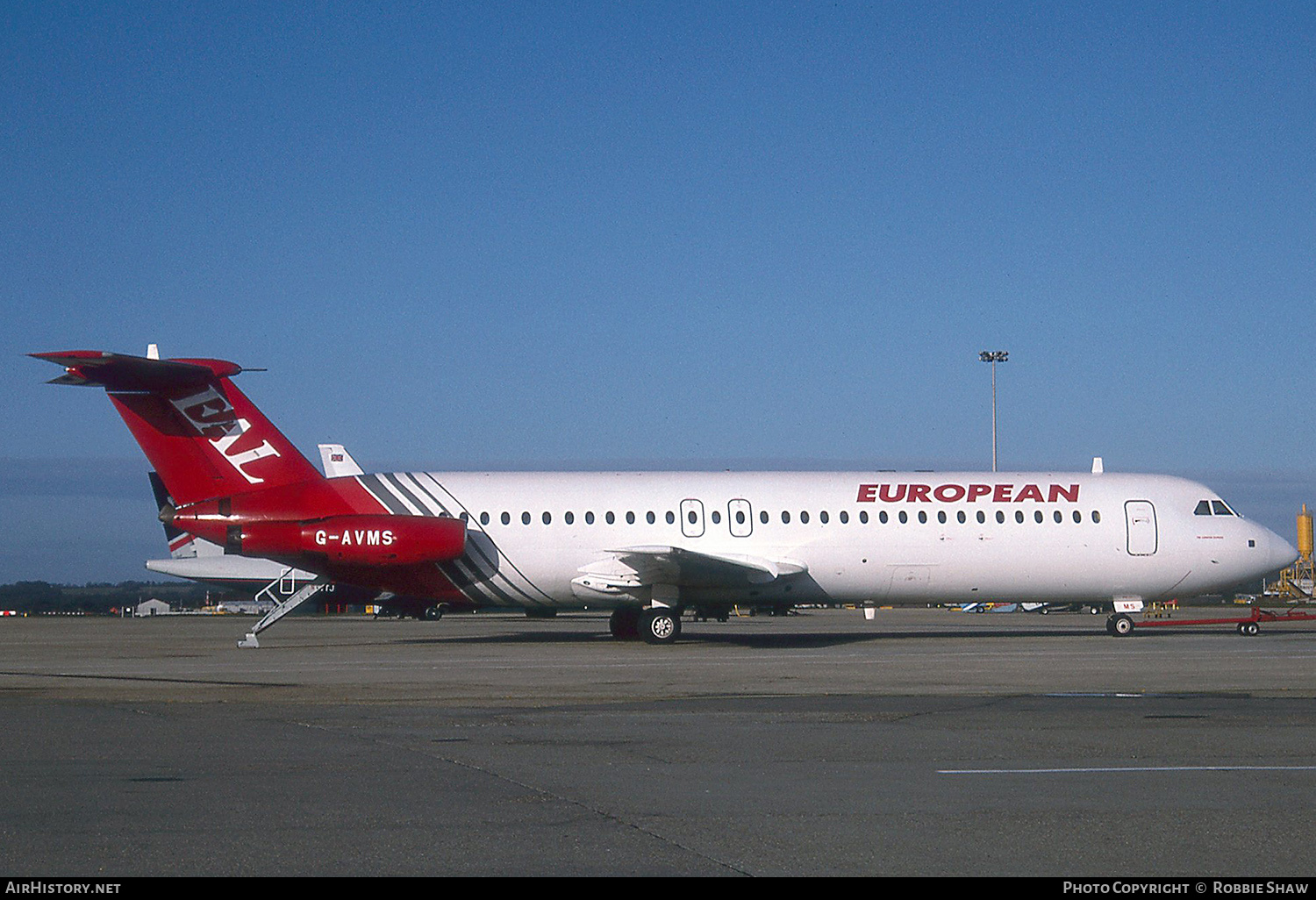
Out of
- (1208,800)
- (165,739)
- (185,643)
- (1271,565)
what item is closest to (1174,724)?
(1208,800)

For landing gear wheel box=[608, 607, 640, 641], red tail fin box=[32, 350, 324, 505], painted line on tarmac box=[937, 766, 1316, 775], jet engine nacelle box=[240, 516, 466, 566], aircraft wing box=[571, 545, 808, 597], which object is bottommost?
painted line on tarmac box=[937, 766, 1316, 775]

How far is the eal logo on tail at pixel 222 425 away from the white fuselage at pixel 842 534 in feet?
8.34

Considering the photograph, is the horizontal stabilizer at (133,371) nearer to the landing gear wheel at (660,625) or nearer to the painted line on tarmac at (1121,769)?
the landing gear wheel at (660,625)

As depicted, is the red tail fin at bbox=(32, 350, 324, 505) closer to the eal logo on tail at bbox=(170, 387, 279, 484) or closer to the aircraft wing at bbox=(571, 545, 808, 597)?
the eal logo on tail at bbox=(170, 387, 279, 484)

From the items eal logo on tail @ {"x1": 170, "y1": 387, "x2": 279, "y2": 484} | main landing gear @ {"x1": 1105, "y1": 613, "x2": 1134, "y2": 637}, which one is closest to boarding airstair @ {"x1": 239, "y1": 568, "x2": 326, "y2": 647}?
eal logo on tail @ {"x1": 170, "y1": 387, "x2": 279, "y2": 484}

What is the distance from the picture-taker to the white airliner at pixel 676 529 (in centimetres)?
2623

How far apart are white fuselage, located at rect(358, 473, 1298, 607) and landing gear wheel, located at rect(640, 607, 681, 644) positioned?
45 cm

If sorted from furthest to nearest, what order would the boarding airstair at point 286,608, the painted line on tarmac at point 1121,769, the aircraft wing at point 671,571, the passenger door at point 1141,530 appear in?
the passenger door at point 1141,530 → the boarding airstair at point 286,608 → the aircraft wing at point 671,571 → the painted line on tarmac at point 1121,769

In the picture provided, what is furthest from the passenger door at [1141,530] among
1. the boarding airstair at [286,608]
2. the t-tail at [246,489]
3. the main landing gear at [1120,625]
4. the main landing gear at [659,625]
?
the boarding airstair at [286,608]

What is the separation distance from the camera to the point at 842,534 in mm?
28734

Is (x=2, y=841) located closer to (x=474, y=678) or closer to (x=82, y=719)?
(x=82, y=719)

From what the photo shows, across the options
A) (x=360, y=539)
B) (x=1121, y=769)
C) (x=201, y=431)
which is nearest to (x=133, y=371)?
(x=201, y=431)

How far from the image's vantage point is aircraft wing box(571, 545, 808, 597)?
88.6ft

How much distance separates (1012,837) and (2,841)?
5.20 m
